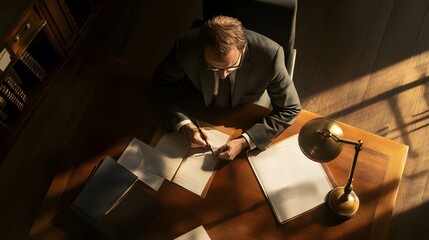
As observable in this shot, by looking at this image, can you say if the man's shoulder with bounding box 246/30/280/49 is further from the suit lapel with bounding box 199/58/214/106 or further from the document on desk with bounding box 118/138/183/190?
the document on desk with bounding box 118/138/183/190

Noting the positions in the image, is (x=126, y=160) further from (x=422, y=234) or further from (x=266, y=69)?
(x=422, y=234)

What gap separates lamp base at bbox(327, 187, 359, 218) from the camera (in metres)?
1.75

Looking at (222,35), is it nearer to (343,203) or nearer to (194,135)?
(194,135)

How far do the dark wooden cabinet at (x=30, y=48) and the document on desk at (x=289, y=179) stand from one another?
1590mm

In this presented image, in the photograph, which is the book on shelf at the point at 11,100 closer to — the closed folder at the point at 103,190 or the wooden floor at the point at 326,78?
the wooden floor at the point at 326,78

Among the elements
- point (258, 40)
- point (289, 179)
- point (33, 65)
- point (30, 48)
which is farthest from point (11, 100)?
point (289, 179)

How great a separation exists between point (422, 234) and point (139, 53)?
88.9 inches

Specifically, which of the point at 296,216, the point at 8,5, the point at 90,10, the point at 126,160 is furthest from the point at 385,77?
the point at 8,5

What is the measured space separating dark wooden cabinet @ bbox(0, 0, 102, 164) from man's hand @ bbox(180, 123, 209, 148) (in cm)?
124

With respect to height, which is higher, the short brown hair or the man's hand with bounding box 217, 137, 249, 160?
the short brown hair

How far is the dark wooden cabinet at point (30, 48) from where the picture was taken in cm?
251

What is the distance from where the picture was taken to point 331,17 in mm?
3193

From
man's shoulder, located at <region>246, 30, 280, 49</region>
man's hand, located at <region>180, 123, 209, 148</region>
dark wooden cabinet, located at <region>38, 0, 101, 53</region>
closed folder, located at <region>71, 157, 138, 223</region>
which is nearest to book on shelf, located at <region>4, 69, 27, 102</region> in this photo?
dark wooden cabinet, located at <region>38, 0, 101, 53</region>

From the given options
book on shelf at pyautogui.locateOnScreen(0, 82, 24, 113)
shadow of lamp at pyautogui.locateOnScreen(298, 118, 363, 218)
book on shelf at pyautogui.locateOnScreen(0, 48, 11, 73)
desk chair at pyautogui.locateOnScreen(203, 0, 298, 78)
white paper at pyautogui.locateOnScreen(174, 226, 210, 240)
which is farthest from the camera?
book on shelf at pyautogui.locateOnScreen(0, 82, 24, 113)
